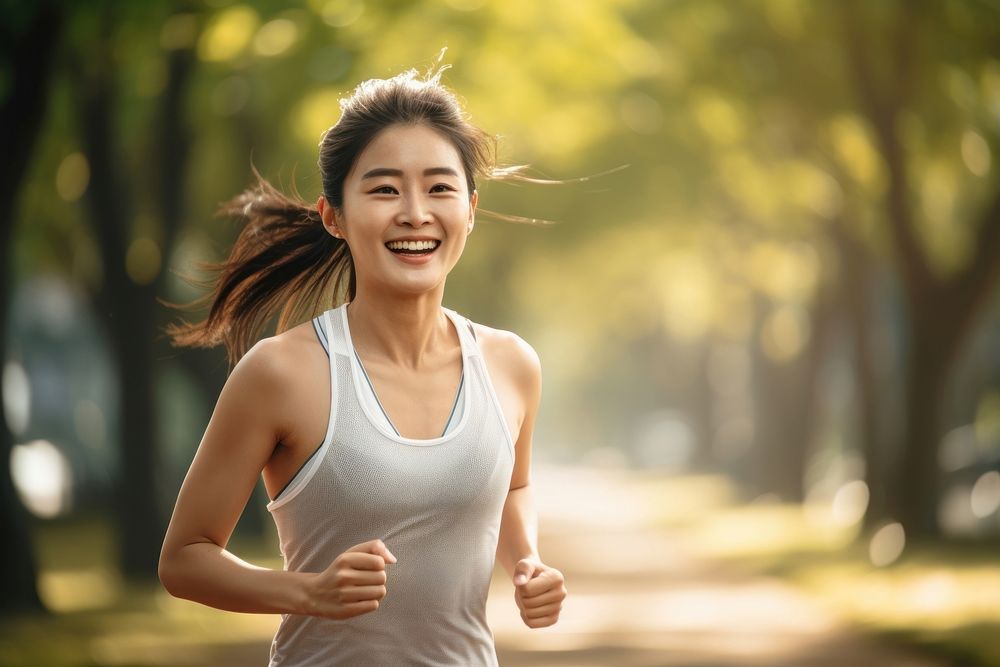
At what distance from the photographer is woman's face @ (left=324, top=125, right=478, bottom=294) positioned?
3846 mm

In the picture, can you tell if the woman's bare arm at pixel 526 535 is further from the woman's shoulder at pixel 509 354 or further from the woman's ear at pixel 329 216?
the woman's ear at pixel 329 216

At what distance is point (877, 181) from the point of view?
867 inches

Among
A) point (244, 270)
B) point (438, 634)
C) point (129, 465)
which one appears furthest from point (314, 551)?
point (129, 465)

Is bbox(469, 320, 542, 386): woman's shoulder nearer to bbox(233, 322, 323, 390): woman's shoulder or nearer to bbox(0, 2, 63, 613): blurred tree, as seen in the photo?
bbox(233, 322, 323, 390): woman's shoulder

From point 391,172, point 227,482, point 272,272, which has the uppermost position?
point 272,272

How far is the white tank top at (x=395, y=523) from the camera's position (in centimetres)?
363

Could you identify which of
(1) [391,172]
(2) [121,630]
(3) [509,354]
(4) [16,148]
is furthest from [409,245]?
(2) [121,630]

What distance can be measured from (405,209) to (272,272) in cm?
74

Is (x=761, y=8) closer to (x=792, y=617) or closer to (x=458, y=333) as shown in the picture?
(x=792, y=617)

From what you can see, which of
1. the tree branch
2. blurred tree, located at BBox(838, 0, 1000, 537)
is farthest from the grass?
the tree branch

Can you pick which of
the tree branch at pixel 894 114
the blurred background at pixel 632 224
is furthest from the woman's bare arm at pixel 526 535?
the tree branch at pixel 894 114

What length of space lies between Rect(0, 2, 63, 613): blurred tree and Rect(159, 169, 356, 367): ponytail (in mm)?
9502

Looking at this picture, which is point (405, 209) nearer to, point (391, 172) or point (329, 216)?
point (391, 172)

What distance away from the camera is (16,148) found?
14203mm
